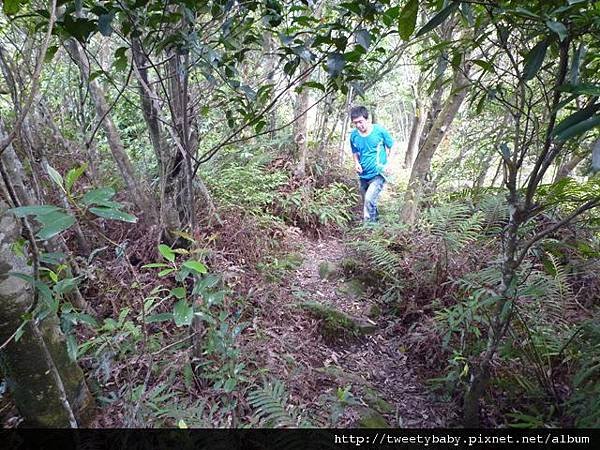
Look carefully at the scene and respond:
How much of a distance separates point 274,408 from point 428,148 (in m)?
3.73

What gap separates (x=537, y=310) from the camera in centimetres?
283

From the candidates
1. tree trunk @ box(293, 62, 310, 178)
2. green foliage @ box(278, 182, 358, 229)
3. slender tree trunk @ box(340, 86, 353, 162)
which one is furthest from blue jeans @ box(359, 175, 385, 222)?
slender tree trunk @ box(340, 86, 353, 162)

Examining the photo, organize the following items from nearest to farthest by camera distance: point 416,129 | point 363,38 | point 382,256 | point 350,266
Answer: point 363,38
point 382,256
point 350,266
point 416,129

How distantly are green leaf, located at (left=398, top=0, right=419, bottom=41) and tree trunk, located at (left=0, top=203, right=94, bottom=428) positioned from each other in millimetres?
1706

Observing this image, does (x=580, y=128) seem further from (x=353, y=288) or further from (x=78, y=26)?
(x=353, y=288)

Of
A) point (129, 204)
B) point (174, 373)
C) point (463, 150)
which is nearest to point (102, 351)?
point (174, 373)

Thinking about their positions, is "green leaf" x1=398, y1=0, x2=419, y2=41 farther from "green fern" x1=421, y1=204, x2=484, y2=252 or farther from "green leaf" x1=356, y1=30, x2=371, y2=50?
"green fern" x1=421, y1=204, x2=484, y2=252

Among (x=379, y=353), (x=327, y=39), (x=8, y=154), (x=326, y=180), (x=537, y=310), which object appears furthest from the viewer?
(x=326, y=180)

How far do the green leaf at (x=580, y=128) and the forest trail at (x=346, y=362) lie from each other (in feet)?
6.88

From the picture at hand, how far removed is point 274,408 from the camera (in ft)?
7.29

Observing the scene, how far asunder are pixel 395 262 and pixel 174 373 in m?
2.67

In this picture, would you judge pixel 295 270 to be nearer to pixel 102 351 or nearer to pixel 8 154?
pixel 102 351

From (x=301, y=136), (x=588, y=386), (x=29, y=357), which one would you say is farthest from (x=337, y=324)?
(x=301, y=136)

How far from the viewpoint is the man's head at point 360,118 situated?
5398 millimetres
